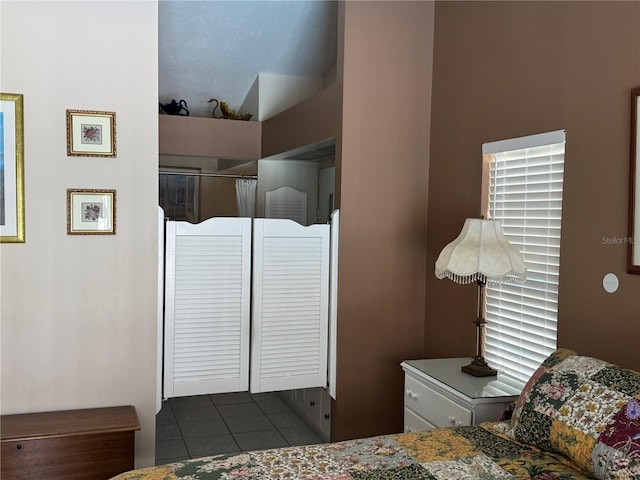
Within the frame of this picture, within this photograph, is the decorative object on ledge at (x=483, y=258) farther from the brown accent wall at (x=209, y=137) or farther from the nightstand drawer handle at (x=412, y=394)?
the brown accent wall at (x=209, y=137)

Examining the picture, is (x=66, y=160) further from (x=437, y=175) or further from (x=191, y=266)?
(x=437, y=175)

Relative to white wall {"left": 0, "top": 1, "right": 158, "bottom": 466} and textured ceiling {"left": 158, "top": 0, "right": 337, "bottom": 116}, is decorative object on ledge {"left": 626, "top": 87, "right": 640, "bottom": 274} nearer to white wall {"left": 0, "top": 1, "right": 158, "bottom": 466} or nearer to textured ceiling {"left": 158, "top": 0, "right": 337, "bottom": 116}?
white wall {"left": 0, "top": 1, "right": 158, "bottom": 466}

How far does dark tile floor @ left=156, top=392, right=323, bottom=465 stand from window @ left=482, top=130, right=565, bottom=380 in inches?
62.1

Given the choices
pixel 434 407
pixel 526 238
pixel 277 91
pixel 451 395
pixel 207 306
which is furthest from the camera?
pixel 277 91

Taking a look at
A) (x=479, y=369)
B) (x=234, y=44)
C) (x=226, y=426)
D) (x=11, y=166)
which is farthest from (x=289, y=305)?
(x=234, y=44)

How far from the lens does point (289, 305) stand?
11.6 ft

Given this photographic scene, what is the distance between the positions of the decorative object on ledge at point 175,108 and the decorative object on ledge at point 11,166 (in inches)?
93.8

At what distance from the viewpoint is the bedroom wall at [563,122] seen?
243 cm

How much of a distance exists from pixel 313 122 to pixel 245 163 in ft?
5.92

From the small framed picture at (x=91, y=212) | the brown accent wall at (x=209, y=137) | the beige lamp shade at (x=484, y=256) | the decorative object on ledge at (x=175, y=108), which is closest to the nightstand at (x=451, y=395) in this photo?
the beige lamp shade at (x=484, y=256)

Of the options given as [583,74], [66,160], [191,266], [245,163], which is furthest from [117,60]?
[245,163]

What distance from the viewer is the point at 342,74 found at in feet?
11.8

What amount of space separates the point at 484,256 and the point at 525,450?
0.95m

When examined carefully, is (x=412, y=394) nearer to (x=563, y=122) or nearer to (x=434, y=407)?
(x=434, y=407)
